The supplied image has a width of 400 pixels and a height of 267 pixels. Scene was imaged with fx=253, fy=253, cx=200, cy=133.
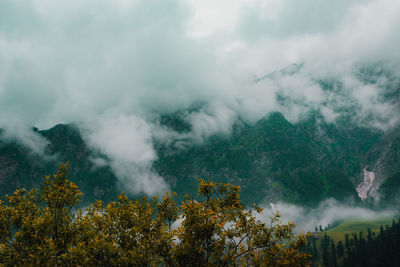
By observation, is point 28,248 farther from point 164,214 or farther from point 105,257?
point 164,214

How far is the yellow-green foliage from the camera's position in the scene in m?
19.1

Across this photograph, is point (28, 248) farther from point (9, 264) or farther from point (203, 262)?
point (203, 262)

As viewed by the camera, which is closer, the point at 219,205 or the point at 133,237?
the point at 133,237

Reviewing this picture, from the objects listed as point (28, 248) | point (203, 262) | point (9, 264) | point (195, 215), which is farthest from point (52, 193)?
point (203, 262)

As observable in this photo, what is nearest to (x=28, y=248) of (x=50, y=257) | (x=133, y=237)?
(x=50, y=257)

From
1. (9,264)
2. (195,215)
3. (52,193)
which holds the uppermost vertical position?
(52,193)

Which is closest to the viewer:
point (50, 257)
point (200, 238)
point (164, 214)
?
point (50, 257)

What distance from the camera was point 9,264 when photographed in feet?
66.7

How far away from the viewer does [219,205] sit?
23578 mm

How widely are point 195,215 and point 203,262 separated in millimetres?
4072

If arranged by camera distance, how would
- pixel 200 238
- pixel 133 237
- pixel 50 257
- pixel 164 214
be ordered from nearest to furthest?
1. pixel 50 257
2. pixel 200 238
3. pixel 133 237
4. pixel 164 214

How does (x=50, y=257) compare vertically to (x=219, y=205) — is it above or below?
below

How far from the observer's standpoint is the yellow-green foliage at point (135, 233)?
62.5 ft

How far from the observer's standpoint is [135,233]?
21.6 meters
